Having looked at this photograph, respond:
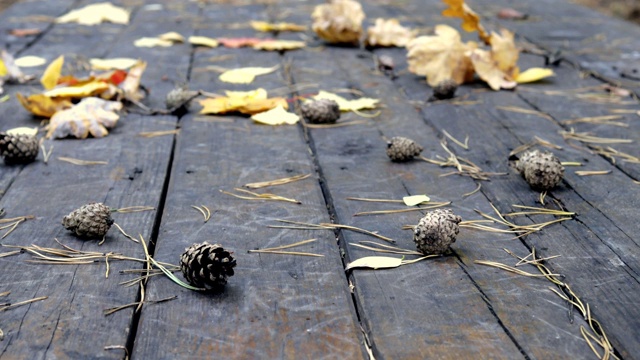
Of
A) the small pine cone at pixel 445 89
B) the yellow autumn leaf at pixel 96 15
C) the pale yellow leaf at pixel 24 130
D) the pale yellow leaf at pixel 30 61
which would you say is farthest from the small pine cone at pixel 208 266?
the yellow autumn leaf at pixel 96 15

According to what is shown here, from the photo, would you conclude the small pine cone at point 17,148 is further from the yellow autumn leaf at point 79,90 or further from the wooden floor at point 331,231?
the yellow autumn leaf at point 79,90

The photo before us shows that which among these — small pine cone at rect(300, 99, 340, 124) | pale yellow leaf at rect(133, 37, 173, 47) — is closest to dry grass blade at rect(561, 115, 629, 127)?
small pine cone at rect(300, 99, 340, 124)

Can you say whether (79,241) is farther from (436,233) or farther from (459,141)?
(459,141)

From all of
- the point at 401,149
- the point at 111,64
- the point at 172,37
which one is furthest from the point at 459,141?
the point at 172,37

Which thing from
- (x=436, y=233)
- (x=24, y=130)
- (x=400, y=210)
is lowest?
(x=24, y=130)

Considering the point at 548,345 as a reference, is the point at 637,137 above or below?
below

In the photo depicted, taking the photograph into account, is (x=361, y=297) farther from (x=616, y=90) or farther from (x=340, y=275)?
(x=616, y=90)

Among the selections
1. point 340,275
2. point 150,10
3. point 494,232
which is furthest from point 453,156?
point 150,10
